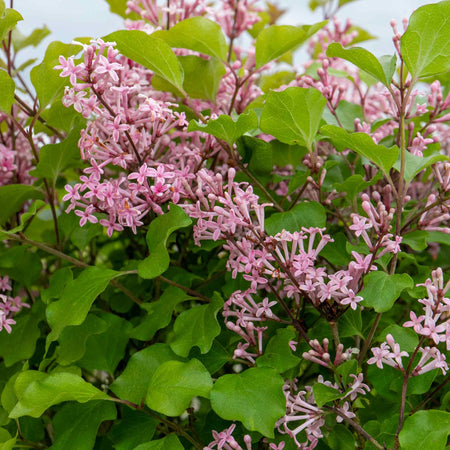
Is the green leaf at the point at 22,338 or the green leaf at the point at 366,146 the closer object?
the green leaf at the point at 366,146

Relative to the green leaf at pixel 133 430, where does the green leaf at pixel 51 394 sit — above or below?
above

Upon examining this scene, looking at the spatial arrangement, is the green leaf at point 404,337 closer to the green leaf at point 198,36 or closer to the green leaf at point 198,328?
the green leaf at point 198,328

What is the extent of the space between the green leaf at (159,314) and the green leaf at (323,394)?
174 mm

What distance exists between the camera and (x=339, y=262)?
0.59 m

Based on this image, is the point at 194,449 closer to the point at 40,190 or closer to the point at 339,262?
the point at 339,262

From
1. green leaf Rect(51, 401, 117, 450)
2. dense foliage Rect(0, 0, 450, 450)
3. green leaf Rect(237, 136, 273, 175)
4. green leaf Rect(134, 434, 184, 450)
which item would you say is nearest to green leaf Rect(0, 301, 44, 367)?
dense foliage Rect(0, 0, 450, 450)

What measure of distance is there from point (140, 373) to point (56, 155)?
0.89 feet

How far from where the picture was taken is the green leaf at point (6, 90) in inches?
24.2

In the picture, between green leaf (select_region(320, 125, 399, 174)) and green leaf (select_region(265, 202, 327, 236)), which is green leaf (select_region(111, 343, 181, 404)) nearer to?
Answer: green leaf (select_region(265, 202, 327, 236))

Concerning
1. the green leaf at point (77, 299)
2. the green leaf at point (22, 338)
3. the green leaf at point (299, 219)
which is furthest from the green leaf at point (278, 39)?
the green leaf at point (22, 338)

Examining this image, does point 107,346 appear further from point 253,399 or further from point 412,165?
point 412,165

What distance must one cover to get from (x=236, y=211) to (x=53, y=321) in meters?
0.22

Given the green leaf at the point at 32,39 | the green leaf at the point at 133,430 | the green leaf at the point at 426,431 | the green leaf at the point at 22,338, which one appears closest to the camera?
the green leaf at the point at 426,431

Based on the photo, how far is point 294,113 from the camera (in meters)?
0.57
